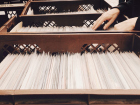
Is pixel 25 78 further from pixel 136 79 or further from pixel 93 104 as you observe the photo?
pixel 136 79

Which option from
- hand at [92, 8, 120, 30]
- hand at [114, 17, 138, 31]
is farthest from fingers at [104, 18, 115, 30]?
hand at [114, 17, 138, 31]

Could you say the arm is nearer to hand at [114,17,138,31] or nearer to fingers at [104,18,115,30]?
fingers at [104,18,115,30]

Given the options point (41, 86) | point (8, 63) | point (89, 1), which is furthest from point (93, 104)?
point (89, 1)

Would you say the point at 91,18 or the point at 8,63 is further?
the point at 91,18

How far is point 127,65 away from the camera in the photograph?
0.74 m

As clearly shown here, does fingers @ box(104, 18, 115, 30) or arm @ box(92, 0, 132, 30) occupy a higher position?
arm @ box(92, 0, 132, 30)

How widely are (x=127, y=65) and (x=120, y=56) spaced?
99 millimetres

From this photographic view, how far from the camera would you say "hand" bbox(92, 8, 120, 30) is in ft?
3.82

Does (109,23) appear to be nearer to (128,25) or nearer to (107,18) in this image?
(107,18)

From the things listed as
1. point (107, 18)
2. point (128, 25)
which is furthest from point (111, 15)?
point (128, 25)

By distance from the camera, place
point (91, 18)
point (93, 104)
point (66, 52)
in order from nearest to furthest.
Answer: point (93, 104) < point (66, 52) < point (91, 18)

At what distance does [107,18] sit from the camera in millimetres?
1199

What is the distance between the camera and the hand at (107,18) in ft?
3.82

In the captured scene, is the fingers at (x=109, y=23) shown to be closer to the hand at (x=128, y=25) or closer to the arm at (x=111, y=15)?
the arm at (x=111, y=15)
